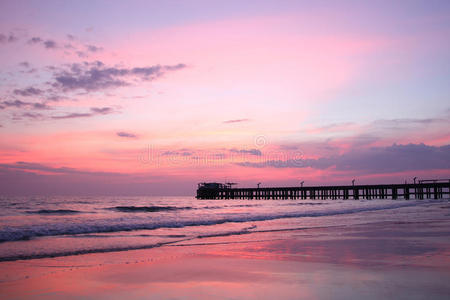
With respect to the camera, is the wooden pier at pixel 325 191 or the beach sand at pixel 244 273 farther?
the wooden pier at pixel 325 191

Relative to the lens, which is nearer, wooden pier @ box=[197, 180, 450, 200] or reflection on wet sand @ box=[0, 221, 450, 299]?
reflection on wet sand @ box=[0, 221, 450, 299]

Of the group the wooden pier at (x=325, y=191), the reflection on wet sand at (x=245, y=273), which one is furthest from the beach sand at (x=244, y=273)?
the wooden pier at (x=325, y=191)

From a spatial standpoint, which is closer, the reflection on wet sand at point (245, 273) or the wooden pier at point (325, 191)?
the reflection on wet sand at point (245, 273)

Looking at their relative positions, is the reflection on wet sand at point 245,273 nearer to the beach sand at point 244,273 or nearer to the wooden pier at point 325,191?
the beach sand at point 244,273

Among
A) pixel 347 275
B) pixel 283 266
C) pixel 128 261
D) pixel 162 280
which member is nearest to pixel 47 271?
pixel 128 261

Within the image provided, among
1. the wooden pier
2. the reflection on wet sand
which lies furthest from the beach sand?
the wooden pier

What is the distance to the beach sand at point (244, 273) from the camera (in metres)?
5.30

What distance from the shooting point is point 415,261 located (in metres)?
7.41

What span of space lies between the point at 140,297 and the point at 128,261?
309 centimetres

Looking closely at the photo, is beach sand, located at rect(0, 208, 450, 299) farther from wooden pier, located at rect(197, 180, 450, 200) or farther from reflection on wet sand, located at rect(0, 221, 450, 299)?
wooden pier, located at rect(197, 180, 450, 200)

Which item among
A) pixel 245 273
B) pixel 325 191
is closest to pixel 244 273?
pixel 245 273

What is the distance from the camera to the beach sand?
5.30 metres

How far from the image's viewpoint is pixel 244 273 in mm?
6621

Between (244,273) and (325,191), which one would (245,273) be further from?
(325,191)
